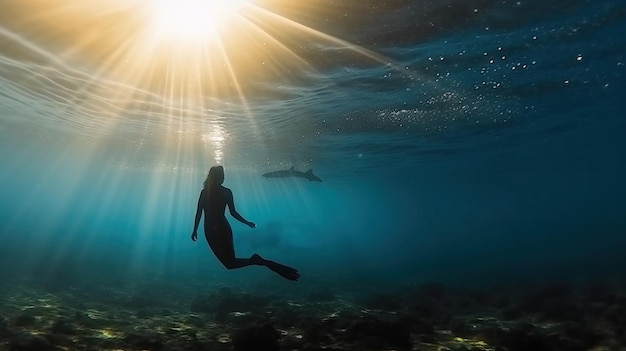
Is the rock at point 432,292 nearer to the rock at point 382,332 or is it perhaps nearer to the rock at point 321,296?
the rock at point 321,296

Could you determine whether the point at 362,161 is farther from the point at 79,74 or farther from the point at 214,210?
the point at 214,210

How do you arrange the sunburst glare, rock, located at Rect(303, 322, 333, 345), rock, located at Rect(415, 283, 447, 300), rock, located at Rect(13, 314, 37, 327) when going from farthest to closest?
1. rock, located at Rect(415, 283, 447, 300)
2. the sunburst glare
3. rock, located at Rect(13, 314, 37, 327)
4. rock, located at Rect(303, 322, 333, 345)

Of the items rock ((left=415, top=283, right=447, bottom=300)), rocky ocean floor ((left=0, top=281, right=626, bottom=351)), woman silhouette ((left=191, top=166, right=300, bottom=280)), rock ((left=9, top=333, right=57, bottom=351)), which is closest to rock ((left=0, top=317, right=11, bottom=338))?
rocky ocean floor ((left=0, top=281, right=626, bottom=351))

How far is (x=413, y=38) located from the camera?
1184cm

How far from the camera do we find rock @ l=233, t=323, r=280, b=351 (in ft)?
26.9

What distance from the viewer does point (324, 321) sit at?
1035 cm

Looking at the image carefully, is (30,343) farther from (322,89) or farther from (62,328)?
(322,89)

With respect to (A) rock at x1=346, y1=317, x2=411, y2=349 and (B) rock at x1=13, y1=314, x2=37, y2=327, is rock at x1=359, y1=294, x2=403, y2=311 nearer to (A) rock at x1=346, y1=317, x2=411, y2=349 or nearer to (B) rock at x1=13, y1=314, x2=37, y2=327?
(A) rock at x1=346, y1=317, x2=411, y2=349

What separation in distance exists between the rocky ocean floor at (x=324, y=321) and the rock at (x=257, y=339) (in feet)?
0.07

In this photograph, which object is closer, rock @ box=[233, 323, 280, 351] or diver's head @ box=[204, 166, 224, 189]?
rock @ box=[233, 323, 280, 351]

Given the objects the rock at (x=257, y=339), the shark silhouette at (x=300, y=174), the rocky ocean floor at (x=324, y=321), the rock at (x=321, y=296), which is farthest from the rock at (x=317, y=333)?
the shark silhouette at (x=300, y=174)

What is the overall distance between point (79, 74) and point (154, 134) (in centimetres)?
1260

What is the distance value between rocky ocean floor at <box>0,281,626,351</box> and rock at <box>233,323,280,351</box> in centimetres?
2

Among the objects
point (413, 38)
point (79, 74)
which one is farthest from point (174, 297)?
point (413, 38)
